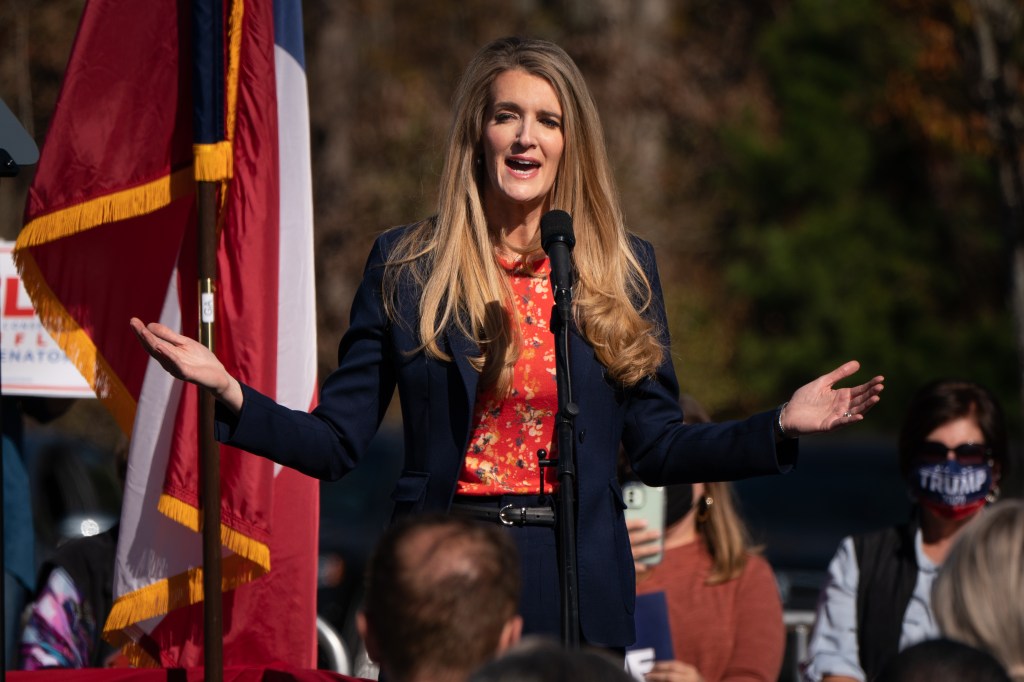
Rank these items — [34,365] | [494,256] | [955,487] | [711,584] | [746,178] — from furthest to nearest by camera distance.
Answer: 1. [746,178]
2. [34,365]
3. [711,584]
4. [955,487]
5. [494,256]

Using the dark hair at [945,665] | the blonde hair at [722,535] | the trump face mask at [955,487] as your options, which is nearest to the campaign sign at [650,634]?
the blonde hair at [722,535]

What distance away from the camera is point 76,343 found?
15.2 feet

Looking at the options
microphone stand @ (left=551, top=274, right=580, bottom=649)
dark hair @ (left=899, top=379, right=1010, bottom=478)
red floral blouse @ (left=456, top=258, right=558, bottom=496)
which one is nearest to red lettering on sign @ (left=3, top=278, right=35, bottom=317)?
red floral blouse @ (left=456, top=258, right=558, bottom=496)

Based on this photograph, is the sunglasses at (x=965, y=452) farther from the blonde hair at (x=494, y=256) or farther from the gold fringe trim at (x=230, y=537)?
the gold fringe trim at (x=230, y=537)

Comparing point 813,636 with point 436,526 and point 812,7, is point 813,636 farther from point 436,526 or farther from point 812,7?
point 812,7

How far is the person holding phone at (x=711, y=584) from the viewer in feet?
17.1

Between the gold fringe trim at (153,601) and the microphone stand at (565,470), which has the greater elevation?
the microphone stand at (565,470)

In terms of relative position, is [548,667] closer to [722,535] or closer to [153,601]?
[153,601]

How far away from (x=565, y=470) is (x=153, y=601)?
1705 millimetres

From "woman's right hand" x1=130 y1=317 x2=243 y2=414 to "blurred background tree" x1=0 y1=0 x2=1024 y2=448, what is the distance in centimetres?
1205

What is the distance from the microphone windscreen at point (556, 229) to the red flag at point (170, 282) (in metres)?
1.22

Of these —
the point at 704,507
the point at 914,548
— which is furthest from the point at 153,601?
the point at 914,548

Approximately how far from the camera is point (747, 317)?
19.9 meters

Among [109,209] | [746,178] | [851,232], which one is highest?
[746,178]
